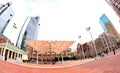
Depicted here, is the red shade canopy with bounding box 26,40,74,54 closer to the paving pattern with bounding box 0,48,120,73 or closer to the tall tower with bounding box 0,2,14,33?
the paving pattern with bounding box 0,48,120,73

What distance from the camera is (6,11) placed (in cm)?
7144

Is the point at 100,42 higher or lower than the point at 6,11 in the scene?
lower

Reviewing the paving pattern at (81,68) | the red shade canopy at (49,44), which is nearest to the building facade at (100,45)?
the red shade canopy at (49,44)

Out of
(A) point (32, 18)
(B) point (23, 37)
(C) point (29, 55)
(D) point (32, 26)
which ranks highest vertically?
(A) point (32, 18)

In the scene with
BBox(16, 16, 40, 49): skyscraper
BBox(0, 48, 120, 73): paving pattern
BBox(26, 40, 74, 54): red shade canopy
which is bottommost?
BBox(0, 48, 120, 73): paving pattern

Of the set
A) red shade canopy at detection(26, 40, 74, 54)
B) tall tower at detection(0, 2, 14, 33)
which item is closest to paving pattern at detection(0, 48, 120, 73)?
red shade canopy at detection(26, 40, 74, 54)

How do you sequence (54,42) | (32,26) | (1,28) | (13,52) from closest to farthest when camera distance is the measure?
(54,42), (13,52), (1,28), (32,26)

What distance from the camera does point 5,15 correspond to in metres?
68.7

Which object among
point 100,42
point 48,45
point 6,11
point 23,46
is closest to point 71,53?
point 100,42

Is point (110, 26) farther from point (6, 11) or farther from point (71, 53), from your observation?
point (6, 11)

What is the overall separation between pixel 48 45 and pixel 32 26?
199ft

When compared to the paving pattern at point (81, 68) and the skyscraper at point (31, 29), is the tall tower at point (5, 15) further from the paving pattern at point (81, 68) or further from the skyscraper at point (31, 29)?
the paving pattern at point (81, 68)

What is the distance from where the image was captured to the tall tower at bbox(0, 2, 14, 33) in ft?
202

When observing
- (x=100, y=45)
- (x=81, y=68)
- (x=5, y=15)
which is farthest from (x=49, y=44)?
(x=5, y=15)
